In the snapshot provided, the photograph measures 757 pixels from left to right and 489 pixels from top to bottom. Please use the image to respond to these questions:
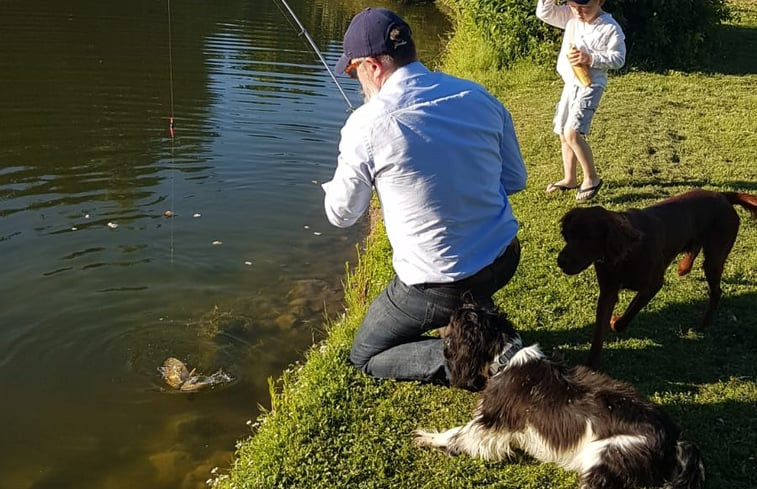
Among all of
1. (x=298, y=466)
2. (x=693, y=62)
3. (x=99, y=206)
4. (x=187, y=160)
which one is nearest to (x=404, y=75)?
(x=298, y=466)

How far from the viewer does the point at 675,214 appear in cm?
479

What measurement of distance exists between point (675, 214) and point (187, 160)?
719 centimetres

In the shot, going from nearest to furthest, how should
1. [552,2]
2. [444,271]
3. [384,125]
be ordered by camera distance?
[384,125], [444,271], [552,2]

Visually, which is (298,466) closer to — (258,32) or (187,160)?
(187,160)

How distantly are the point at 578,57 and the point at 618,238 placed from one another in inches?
111

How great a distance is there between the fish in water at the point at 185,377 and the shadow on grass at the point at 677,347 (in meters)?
2.44

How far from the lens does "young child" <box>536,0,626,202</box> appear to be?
257 inches

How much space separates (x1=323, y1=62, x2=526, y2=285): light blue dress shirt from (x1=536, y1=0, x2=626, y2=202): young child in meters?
2.92

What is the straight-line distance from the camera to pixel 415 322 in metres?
4.23

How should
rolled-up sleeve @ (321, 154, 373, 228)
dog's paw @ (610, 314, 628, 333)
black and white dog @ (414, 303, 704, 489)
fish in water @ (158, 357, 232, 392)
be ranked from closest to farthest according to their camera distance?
black and white dog @ (414, 303, 704, 489)
rolled-up sleeve @ (321, 154, 373, 228)
dog's paw @ (610, 314, 628, 333)
fish in water @ (158, 357, 232, 392)

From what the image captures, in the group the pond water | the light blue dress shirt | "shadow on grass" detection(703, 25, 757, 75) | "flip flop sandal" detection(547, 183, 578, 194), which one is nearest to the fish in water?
the pond water

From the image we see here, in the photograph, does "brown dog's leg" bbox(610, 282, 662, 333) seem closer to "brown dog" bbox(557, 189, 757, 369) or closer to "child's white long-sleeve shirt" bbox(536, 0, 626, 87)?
"brown dog" bbox(557, 189, 757, 369)

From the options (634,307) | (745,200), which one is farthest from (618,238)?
(745,200)

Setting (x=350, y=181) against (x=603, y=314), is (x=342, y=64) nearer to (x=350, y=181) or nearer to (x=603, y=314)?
(x=350, y=181)
